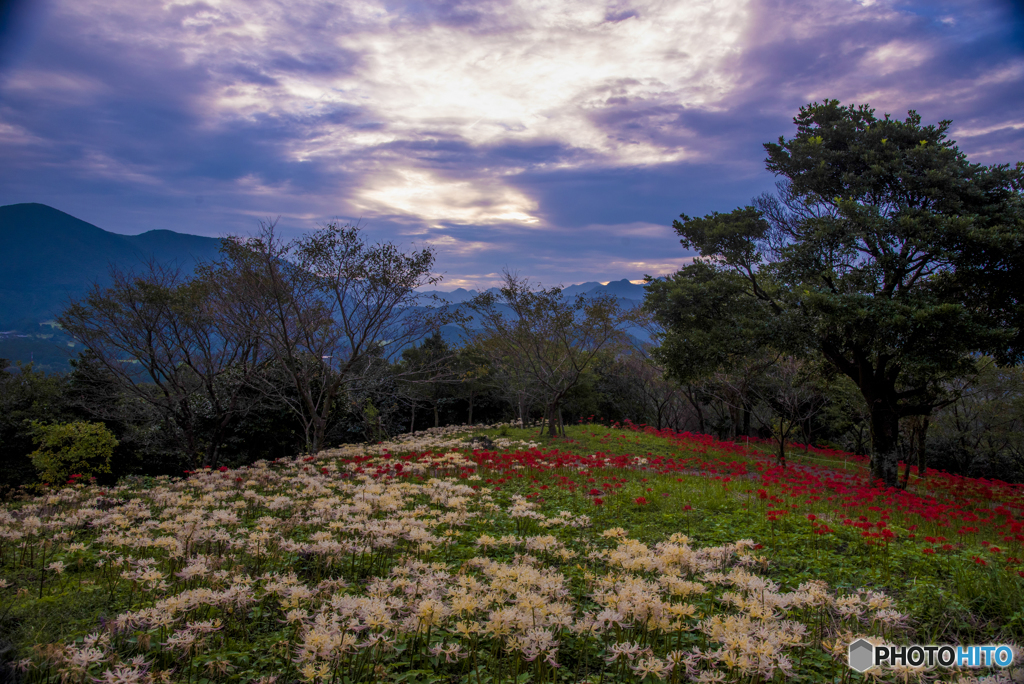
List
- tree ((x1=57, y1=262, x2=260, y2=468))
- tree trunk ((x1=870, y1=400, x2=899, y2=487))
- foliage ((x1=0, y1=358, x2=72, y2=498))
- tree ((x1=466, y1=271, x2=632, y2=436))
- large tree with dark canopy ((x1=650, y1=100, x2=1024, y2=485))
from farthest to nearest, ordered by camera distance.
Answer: tree ((x1=466, y1=271, x2=632, y2=436)), tree ((x1=57, y1=262, x2=260, y2=468)), foliage ((x1=0, y1=358, x2=72, y2=498)), tree trunk ((x1=870, y1=400, x2=899, y2=487)), large tree with dark canopy ((x1=650, y1=100, x2=1024, y2=485))

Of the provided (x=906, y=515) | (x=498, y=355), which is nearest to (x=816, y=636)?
(x=906, y=515)

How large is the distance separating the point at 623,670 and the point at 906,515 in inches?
373

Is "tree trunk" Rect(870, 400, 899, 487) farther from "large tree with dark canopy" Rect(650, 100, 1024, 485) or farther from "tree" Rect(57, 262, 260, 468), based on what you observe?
"tree" Rect(57, 262, 260, 468)

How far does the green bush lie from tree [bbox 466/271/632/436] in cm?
1368

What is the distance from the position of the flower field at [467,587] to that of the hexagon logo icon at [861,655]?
79mm

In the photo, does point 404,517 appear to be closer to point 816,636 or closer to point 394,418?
point 816,636

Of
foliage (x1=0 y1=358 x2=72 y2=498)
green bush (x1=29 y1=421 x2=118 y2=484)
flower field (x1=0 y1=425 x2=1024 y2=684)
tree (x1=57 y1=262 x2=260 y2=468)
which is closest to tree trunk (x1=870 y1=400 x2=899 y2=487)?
flower field (x1=0 y1=425 x2=1024 y2=684)

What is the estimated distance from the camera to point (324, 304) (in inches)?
619

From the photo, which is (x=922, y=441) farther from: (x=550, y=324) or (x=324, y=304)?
(x=324, y=304)

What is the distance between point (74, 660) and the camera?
2262 millimetres

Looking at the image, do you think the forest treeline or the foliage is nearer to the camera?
the forest treeline

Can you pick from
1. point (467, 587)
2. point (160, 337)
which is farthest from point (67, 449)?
point (467, 587)

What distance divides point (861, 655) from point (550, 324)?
18.7 meters

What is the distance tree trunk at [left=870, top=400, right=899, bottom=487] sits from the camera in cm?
1377
